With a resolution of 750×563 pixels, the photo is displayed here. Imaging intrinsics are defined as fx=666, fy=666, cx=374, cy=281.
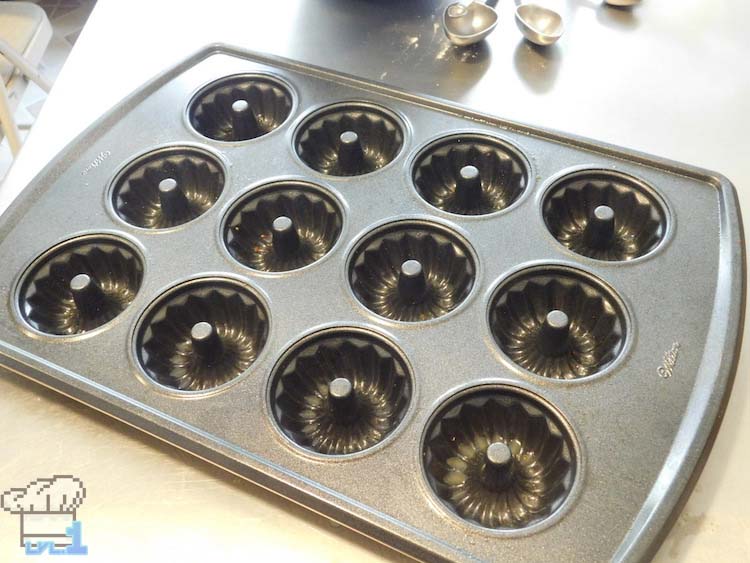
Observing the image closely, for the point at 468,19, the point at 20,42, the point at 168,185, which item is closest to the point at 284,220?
the point at 168,185

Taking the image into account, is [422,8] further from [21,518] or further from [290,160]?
[21,518]

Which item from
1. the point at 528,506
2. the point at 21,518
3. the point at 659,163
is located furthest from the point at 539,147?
the point at 21,518

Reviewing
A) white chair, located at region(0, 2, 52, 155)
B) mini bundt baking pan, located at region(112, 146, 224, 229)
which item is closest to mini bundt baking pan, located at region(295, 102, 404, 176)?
mini bundt baking pan, located at region(112, 146, 224, 229)

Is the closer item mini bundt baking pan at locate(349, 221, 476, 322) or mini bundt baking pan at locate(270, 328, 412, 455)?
mini bundt baking pan at locate(270, 328, 412, 455)

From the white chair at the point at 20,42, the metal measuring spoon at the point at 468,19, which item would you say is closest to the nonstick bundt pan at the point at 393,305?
the metal measuring spoon at the point at 468,19

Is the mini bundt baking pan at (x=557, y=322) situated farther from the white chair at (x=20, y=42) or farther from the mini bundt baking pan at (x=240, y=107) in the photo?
the white chair at (x=20, y=42)

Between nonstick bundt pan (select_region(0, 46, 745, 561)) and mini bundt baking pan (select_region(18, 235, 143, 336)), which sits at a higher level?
nonstick bundt pan (select_region(0, 46, 745, 561))

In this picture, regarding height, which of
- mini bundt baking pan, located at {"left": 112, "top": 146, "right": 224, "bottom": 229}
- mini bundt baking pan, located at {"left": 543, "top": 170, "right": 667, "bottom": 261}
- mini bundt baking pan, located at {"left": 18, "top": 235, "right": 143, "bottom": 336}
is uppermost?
mini bundt baking pan, located at {"left": 543, "top": 170, "right": 667, "bottom": 261}

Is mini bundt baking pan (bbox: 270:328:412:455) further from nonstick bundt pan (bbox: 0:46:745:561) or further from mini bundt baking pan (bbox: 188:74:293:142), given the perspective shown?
mini bundt baking pan (bbox: 188:74:293:142)
